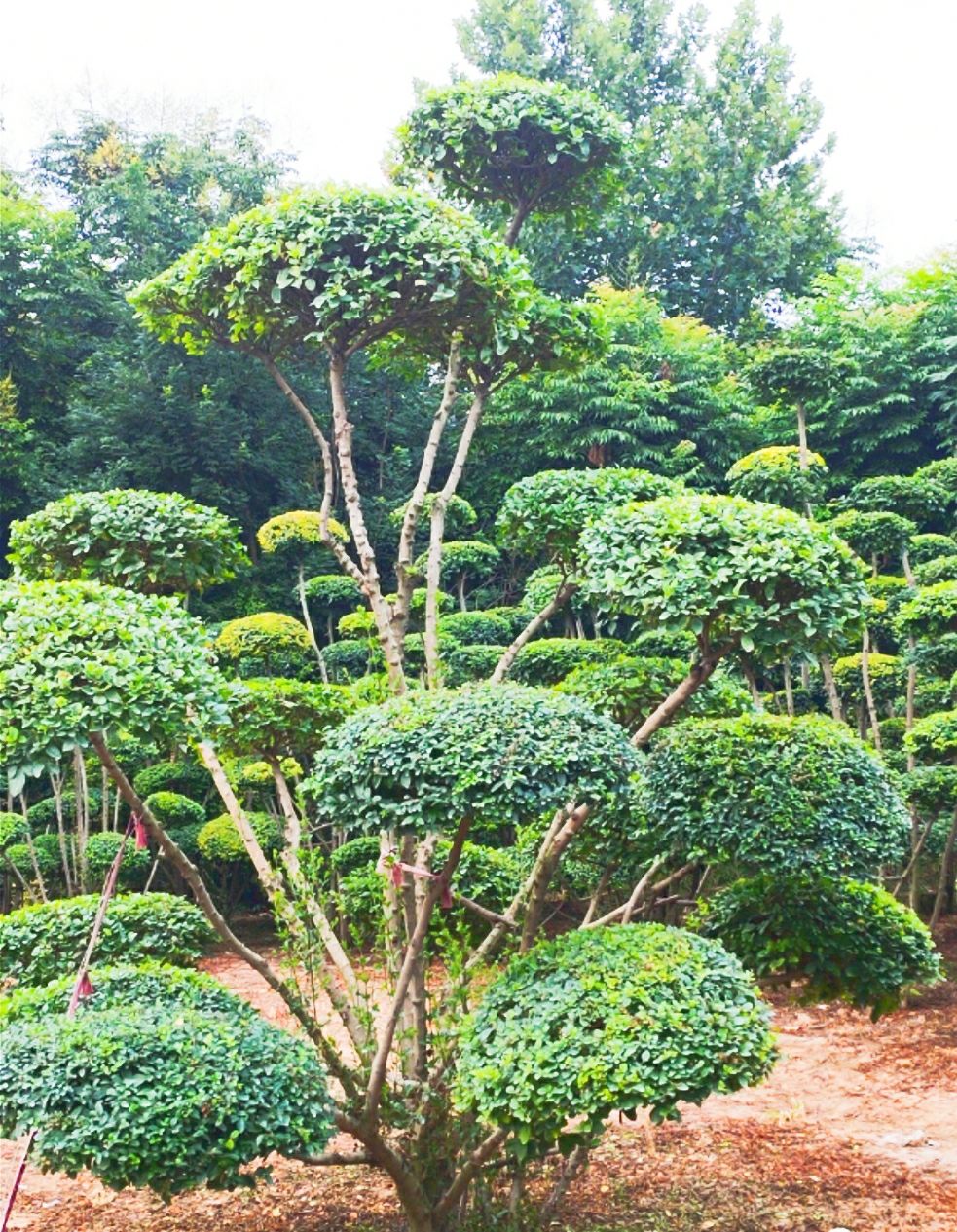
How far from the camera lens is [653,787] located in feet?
11.7

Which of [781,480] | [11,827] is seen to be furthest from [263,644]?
[781,480]

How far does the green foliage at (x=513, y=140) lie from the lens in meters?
4.20

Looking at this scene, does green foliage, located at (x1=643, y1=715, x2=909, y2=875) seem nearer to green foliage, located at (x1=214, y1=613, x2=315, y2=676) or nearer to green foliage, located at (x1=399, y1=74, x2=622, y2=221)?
green foliage, located at (x1=399, y1=74, x2=622, y2=221)

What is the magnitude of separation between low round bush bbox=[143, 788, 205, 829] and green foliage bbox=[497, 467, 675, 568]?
5745 mm

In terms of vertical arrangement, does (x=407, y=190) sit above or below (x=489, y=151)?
below

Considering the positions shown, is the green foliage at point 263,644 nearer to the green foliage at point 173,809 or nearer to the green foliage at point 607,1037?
the green foliage at point 173,809

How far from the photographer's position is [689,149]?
15.3 m

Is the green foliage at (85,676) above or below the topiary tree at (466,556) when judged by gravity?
below

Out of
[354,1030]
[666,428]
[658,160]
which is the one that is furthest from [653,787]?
[658,160]

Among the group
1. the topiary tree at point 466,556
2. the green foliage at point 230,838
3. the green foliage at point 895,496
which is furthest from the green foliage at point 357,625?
the green foliage at point 895,496

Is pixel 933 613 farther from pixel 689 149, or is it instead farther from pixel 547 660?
pixel 689 149

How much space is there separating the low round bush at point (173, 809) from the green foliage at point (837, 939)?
616 cm

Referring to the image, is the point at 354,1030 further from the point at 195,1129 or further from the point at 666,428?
the point at 666,428

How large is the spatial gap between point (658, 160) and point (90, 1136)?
15507mm
